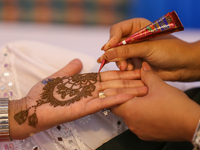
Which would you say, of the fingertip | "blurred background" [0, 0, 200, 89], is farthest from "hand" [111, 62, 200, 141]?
"blurred background" [0, 0, 200, 89]

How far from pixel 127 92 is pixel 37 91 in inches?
18.9

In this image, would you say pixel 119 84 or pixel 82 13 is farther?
pixel 82 13

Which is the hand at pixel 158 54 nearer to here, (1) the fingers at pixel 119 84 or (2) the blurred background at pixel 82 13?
(1) the fingers at pixel 119 84

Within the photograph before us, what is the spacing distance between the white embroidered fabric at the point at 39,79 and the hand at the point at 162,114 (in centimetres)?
22

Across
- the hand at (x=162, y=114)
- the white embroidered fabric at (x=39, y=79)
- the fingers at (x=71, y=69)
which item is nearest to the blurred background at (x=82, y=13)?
the white embroidered fabric at (x=39, y=79)

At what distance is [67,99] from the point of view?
3.17 feet

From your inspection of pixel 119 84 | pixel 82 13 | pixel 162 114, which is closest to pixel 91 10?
pixel 82 13

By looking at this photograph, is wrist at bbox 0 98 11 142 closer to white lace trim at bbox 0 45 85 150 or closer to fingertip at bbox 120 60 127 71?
white lace trim at bbox 0 45 85 150

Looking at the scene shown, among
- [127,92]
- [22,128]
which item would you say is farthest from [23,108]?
[127,92]

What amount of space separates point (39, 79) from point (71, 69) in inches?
8.4

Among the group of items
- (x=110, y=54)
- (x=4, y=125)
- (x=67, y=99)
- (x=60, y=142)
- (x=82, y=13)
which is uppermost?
(x=82, y=13)

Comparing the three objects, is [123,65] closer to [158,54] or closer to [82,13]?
[158,54]

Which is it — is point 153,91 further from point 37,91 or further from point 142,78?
point 37,91

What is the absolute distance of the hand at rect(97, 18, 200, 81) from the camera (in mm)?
1038
